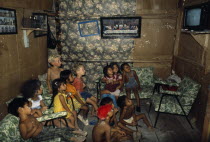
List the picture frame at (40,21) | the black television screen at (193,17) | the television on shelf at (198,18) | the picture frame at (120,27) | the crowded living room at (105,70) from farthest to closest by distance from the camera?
the picture frame at (120,27)
the picture frame at (40,21)
the black television screen at (193,17)
the television on shelf at (198,18)
the crowded living room at (105,70)

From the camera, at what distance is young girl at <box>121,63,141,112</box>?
499 centimetres

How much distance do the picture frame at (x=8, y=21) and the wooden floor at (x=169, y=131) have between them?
273cm

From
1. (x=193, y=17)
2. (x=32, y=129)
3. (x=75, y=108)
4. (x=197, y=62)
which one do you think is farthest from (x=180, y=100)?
(x=32, y=129)

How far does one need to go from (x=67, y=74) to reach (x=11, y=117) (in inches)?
65.4

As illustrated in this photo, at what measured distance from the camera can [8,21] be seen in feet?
11.7

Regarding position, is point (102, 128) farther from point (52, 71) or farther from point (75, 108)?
point (52, 71)

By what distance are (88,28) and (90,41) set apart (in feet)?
1.44

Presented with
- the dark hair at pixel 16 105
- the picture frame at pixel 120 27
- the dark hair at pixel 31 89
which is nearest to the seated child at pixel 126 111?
the dark hair at pixel 31 89

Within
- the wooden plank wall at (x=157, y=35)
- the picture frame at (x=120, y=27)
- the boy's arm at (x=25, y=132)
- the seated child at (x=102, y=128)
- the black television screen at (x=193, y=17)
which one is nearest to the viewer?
the boy's arm at (x=25, y=132)

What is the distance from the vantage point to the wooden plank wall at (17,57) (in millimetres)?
3543

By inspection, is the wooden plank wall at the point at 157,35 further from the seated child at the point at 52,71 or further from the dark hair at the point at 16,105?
the dark hair at the point at 16,105

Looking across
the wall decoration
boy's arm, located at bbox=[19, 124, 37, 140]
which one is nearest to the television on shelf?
the wall decoration

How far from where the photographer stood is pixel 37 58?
5.11 m

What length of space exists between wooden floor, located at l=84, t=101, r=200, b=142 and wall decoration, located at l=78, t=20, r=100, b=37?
2.86 metres
